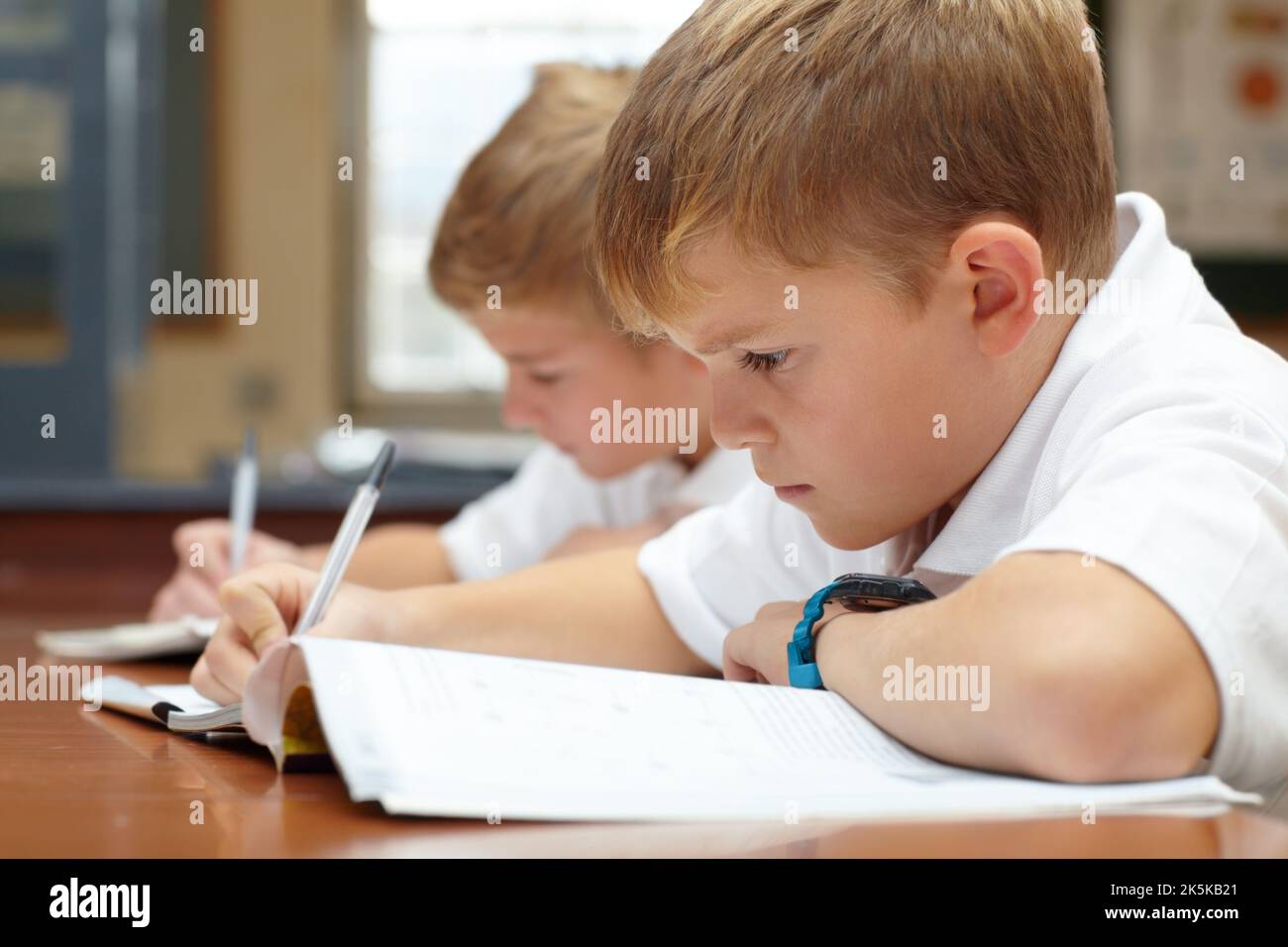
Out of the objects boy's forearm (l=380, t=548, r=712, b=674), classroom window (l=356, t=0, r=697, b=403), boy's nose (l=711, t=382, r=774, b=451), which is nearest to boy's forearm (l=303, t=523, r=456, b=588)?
boy's forearm (l=380, t=548, r=712, b=674)

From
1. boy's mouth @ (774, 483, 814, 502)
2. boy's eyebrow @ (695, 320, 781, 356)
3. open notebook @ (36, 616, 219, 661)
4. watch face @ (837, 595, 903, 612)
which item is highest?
boy's eyebrow @ (695, 320, 781, 356)

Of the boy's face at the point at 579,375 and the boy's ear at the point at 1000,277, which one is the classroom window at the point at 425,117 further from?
the boy's ear at the point at 1000,277

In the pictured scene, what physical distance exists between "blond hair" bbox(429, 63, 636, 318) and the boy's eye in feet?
1.56

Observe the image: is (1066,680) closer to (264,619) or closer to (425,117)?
(264,619)

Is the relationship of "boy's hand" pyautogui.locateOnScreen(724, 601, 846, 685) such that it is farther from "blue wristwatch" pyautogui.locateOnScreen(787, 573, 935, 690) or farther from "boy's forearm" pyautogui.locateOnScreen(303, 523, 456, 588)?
"boy's forearm" pyautogui.locateOnScreen(303, 523, 456, 588)

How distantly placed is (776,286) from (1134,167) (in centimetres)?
330

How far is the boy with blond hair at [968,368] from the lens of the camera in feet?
1.63

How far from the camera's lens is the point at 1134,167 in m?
3.63

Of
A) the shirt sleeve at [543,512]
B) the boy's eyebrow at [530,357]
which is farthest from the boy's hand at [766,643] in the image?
the shirt sleeve at [543,512]

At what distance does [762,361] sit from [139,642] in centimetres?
54

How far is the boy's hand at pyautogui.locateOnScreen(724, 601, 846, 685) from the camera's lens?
0.66 metres
